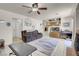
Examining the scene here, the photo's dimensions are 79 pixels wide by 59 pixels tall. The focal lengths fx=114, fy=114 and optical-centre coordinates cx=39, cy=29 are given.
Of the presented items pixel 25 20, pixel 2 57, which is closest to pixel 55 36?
pixel 25 20

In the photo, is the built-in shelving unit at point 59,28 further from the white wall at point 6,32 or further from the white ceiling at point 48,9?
the white wall at point 6,32

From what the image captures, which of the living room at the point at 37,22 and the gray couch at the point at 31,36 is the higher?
the living room at the point at 37,22

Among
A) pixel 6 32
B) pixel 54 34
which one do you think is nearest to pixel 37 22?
pixel 54 34

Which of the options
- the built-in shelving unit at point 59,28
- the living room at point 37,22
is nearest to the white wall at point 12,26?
the living room at point 37,22

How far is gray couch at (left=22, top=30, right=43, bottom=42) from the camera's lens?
79.3 inches

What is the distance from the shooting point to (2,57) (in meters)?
2.03

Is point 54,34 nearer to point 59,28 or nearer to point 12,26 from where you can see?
point 59,28

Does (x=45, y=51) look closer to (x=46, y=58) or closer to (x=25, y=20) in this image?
(x=46, y=58)

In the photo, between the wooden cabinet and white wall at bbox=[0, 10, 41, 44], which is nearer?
white wall at bbox=[0, 10, 41, 44]

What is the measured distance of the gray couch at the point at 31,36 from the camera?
6.61ft

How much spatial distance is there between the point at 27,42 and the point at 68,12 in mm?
876

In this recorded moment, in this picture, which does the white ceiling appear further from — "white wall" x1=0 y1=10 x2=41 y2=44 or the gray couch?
the gray couch

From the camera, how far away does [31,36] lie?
2.05m

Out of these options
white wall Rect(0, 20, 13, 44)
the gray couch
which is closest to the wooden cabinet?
the gray couch
